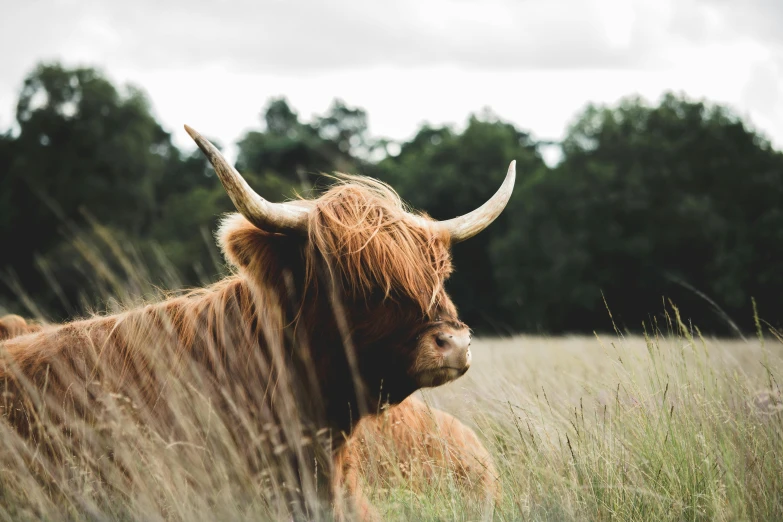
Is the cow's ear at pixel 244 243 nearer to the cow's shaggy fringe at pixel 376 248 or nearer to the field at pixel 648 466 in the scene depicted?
the cow's shaggy fringe at pixel 376 248

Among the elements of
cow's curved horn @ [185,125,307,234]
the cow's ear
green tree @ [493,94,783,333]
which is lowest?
green tree @ [493,94,783,333]

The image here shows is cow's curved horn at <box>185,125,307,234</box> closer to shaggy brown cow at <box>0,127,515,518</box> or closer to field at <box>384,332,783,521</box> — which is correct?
shaggy brown cow at <box>0,127,515,518</box>

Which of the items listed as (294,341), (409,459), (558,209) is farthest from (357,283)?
(558,209)

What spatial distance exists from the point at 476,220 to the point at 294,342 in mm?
1331

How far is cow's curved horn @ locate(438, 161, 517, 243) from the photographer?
3.87 meters

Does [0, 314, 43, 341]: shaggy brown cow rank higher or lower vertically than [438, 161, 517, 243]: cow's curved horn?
lower

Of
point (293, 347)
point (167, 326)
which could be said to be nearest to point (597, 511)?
point (293, 347)

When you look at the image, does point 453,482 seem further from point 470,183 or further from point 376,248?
point 470,183

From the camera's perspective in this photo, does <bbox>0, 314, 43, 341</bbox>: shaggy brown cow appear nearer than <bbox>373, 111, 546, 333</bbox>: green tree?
Yes

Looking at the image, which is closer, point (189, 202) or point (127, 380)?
point (127, 380)

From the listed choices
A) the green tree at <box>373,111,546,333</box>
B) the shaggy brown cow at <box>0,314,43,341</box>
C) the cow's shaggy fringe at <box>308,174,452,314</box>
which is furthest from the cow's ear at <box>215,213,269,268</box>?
the green tree at <box>373,111,546,333</box>

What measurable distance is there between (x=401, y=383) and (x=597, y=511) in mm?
990

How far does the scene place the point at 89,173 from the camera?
36.7 m

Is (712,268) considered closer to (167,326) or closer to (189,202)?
(189,202)
